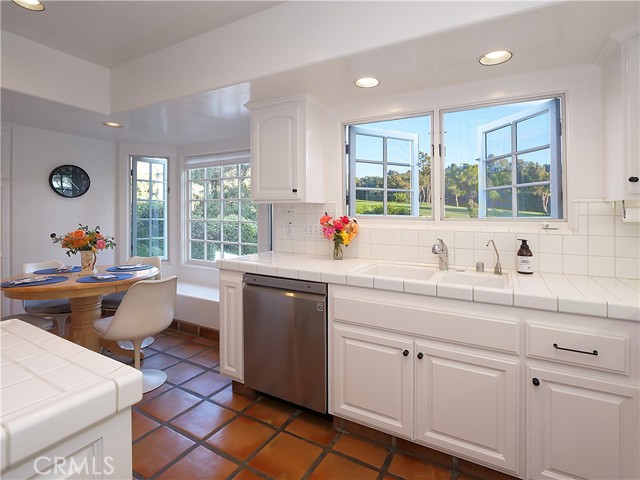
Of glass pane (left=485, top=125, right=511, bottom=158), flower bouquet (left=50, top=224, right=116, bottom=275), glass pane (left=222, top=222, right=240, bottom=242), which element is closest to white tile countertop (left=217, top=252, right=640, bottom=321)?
glass pane (left=485, top=125, right=511, bottom=158)

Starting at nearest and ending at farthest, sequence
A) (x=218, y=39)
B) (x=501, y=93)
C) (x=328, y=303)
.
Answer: (x=328, y=303) < (x=501, y=93) < (x=218, y=39)

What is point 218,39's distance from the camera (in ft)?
7.48

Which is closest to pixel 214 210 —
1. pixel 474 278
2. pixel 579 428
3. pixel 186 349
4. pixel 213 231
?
pixel 213 231

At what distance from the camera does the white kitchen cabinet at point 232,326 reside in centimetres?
232

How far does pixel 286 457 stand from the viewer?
1.77m

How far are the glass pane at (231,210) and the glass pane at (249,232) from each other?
0.54ft

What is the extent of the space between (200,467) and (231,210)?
8.93ft

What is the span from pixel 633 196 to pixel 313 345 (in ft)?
5.88

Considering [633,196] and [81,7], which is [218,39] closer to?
[81,7]

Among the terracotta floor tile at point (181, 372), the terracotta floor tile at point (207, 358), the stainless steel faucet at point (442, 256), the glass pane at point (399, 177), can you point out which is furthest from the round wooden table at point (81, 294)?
the stainless steel faucet at point (442, 256)

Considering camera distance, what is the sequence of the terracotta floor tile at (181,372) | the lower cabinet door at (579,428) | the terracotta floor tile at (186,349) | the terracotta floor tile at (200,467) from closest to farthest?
the lower cabinet door at (579,428) → the terracotta floor tile at (200,467) → the terracotta floor tile at (181,372) → the terracotta floor tile at (186,349)

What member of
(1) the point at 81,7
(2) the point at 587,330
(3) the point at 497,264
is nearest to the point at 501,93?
(3) the point at 497,264

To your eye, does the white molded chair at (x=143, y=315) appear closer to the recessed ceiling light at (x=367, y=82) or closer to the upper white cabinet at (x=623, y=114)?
the recessed ceiling light at (x=367, y=82)

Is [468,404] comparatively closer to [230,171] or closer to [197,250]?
[230,171]
